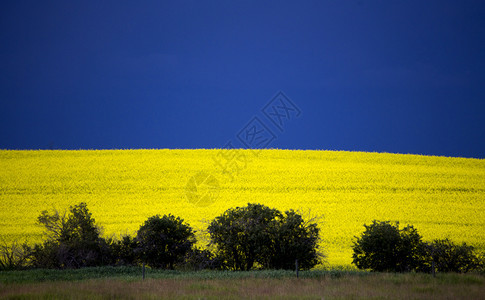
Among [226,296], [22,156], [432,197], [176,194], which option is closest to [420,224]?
[432,197]

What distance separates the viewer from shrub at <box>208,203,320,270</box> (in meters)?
21.5

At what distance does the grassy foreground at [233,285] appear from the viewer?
14.6 meters

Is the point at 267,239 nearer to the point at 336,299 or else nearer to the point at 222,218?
the point at 222,218

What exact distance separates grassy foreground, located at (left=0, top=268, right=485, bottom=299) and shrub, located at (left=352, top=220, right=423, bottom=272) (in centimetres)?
208

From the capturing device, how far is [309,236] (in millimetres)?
21703

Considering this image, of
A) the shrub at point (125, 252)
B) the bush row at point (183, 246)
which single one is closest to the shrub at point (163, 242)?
the bush row at point (183, 246)

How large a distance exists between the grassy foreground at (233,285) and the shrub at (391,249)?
2.08 metres

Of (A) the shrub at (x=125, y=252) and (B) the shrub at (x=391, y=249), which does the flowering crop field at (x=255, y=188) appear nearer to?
(A) the shrub at (x=125, y=252)

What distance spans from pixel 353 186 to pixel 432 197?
6.69 metres

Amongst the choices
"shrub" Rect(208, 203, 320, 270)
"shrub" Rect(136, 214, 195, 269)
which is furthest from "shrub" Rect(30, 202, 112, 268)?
"shrub" Rect(208, 203, 320, 270)

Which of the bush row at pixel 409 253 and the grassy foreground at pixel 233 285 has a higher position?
the bush row at pixel 409 253

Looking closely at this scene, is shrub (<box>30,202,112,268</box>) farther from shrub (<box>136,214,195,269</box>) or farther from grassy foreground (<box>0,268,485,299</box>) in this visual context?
grassy foreground (<box>0,268,485,299</box>)

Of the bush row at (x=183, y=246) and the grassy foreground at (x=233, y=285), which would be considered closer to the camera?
the grassy foreground at (x=233, y=285)

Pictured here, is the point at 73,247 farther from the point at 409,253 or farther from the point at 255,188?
the point at 255,188
